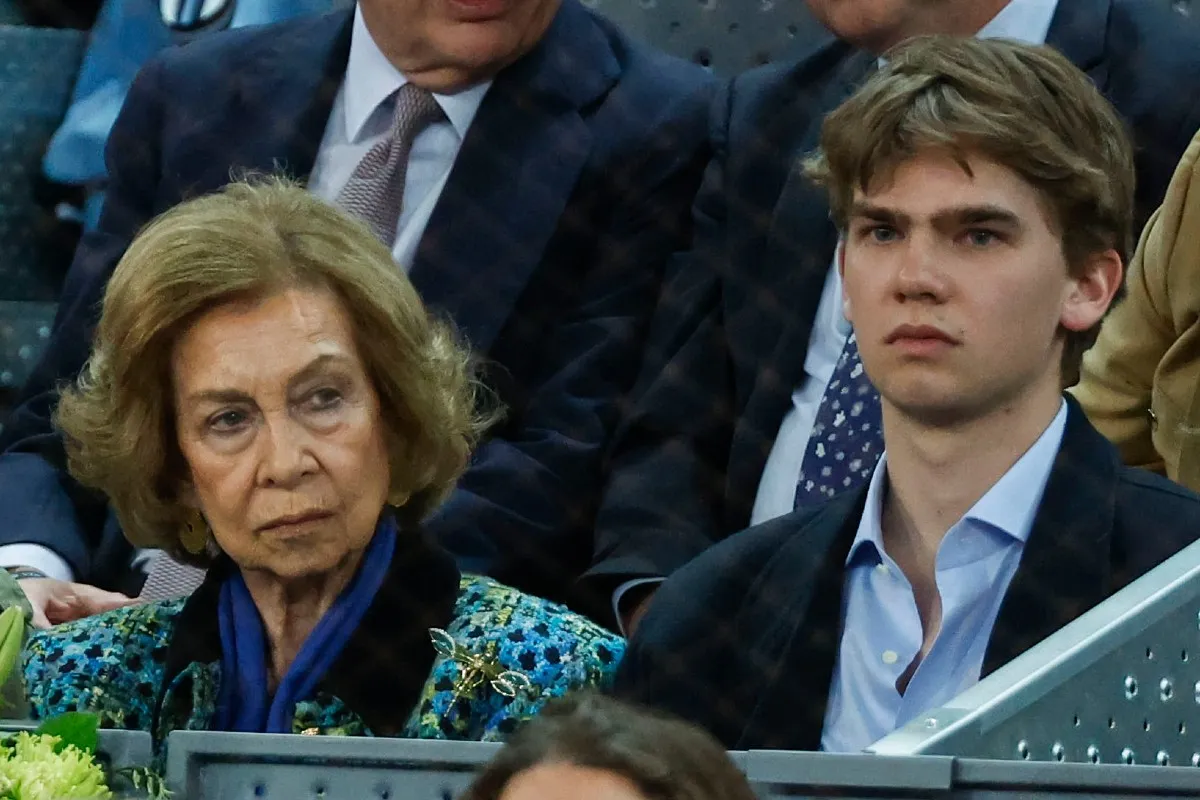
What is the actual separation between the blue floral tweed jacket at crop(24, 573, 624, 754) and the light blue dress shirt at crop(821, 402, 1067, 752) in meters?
0.20

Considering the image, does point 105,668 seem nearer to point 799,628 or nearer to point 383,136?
point 799,628

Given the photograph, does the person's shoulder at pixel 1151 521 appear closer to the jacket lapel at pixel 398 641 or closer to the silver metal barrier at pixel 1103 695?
the silver metal barrier at pixel 1103 695

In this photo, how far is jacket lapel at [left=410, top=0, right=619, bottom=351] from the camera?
6.73 feet

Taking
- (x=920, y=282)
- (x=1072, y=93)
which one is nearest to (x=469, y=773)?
(x=920, y=282)

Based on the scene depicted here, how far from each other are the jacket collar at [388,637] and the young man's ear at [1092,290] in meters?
0.47

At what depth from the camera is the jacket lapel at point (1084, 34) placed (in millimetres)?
1891

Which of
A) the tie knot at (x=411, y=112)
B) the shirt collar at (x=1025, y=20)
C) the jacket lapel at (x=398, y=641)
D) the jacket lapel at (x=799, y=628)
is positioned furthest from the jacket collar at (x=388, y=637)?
the shirt collar at (x=1025, y=20)

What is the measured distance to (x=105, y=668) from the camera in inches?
65.0

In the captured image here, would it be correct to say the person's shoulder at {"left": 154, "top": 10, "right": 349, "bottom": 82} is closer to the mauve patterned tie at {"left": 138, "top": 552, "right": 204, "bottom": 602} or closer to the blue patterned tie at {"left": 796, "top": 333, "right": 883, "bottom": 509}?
the mauve patterned tie at {"left": 138, "top": 552, "right": 204, "bottom": 602}

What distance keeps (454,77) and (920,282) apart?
29.8 inches

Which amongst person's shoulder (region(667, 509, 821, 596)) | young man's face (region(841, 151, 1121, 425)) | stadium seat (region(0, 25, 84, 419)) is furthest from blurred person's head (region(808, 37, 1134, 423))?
stadium seat (region(0, 25, 84, 419))

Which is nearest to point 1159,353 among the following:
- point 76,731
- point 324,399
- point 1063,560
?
point 1063,560

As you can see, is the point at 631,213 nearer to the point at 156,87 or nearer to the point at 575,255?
the point at 575,255

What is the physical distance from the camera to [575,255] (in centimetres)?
209
